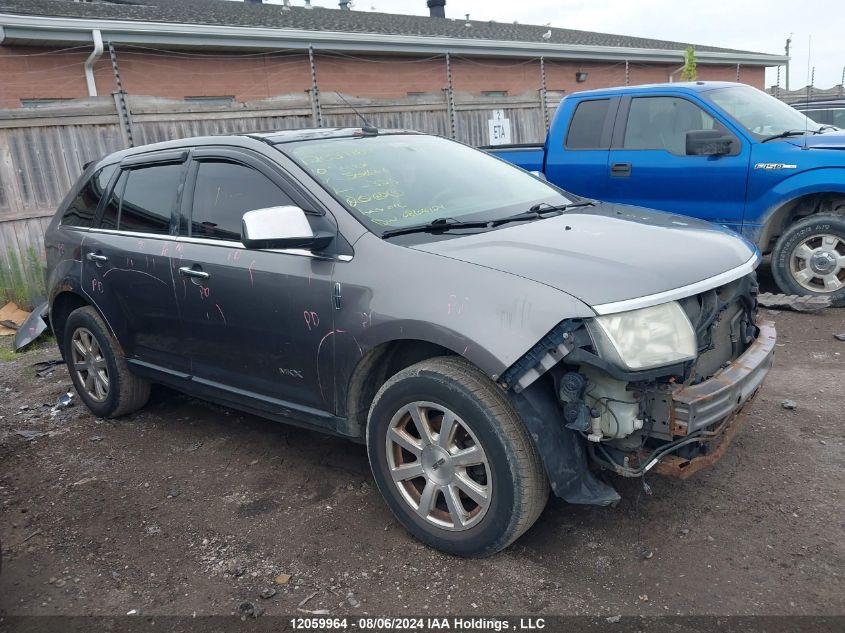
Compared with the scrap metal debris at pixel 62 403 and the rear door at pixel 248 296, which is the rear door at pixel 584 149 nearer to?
the rear door at pixel 248 296

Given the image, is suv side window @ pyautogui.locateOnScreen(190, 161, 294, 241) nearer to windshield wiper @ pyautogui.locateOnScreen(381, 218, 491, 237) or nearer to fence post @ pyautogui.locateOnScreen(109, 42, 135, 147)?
windshield wiper @ pyautogui.locateOnScreen(381, 218, 491, 237)

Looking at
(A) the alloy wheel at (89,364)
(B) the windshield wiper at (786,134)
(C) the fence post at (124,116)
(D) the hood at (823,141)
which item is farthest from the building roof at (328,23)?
(D) the hood at (823,141)

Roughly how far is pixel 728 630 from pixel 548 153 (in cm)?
597

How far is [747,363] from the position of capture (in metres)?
3.14

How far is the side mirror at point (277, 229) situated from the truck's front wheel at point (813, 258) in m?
5.00

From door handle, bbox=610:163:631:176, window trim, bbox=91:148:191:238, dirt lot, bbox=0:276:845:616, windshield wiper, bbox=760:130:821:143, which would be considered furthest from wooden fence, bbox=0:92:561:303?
windshield wiper, bbox=760:130:821:143

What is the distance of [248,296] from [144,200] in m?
1.33

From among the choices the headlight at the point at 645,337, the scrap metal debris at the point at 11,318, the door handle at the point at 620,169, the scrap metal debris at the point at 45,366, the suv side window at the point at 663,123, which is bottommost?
the scrap metal debris at the point at 45,366

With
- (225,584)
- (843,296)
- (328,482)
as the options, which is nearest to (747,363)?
(328,482)

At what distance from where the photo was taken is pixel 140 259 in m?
4.33

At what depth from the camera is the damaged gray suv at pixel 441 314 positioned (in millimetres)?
2719

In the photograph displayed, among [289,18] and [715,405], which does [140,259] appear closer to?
[715,405]

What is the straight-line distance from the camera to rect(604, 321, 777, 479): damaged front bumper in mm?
2688

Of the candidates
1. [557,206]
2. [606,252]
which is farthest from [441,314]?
[557,206]
